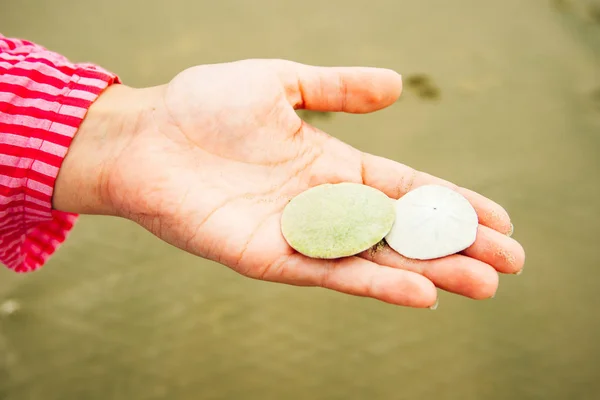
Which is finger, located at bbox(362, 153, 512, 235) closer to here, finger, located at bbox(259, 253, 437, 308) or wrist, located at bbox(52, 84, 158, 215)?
finger, located at bbox(259, 253, 437, 308)

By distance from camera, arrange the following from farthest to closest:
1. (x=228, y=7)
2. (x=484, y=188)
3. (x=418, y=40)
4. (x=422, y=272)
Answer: (x=228, y=7) → (x=418, y=40) → (x=484, y=188) → (x=422, y=272)

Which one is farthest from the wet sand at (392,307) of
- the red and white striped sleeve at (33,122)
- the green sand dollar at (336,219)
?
the green sand dollar at (336,219)

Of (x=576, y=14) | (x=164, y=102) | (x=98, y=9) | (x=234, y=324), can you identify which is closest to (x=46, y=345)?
(x=234, y=324)

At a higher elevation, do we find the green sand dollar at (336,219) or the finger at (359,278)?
the green sand dollar at (336,219)

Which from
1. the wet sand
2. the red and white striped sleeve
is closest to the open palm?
the red and white striped sleeve

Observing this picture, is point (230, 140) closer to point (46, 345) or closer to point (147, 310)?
point (147, 310)

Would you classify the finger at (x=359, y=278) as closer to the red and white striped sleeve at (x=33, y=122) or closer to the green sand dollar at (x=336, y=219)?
the green sand dollar at (x=336, y=219)
